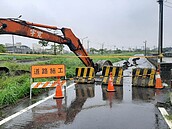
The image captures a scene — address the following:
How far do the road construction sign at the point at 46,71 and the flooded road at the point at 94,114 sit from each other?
1.16 metres

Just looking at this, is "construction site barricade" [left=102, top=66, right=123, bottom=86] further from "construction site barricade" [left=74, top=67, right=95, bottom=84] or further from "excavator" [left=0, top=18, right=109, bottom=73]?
"excavator" [left=0, top=18, right=109, bottom=73]

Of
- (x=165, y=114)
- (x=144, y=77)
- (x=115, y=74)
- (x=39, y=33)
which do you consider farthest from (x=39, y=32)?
(x=165, y=114)

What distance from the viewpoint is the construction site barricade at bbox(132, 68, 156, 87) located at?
13.0 meters

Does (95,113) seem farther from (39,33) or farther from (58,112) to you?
(39,33)

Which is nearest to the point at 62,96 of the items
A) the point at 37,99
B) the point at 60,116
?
the point at 37,99

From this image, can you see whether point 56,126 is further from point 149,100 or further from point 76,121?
point 149,100

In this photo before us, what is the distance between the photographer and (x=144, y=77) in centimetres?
1327

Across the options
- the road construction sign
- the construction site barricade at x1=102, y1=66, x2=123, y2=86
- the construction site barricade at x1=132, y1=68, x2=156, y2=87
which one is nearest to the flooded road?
the road construction sign

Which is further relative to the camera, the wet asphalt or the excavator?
the excavator

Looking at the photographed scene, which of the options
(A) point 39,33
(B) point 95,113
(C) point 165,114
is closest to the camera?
(C) point 165,114

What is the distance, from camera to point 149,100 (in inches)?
374

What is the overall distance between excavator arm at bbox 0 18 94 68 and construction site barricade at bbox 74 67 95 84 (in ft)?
3.93

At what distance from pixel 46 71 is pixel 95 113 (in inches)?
144

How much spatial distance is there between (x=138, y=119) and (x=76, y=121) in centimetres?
172
